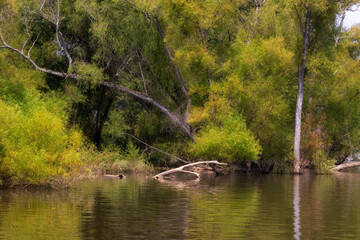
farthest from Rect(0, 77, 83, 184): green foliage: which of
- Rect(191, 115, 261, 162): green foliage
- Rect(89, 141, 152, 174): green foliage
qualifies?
Rect(191, 115, 261, 162): green foliage

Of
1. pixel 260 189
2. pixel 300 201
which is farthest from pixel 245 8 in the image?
pixel 300 201

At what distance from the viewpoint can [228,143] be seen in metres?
38.6

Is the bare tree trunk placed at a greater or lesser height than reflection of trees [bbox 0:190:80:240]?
greater

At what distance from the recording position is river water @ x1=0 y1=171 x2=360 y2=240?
1416 cm

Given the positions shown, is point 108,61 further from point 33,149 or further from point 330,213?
point 330,213

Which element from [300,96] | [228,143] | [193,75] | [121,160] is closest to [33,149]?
[228,143]

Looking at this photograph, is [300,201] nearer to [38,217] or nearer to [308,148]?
[38,217]

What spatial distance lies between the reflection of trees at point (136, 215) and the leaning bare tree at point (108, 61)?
18771 millimetres

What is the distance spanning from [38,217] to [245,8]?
38046mm

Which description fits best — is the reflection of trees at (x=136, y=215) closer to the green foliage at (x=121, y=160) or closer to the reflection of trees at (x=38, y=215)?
the reflection of trees at (x=38, y=215)

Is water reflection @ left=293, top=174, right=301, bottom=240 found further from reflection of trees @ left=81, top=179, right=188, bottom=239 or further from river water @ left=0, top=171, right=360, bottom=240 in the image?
reflection of trees @ left=81, top=179, right=188, bottom=239

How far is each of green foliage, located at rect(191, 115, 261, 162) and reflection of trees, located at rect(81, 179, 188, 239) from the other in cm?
1277

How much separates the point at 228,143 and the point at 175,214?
69.4 ft

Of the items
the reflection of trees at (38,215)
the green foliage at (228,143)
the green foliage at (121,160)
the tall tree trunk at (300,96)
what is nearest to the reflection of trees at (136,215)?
the reflection of trees at (38,215)
